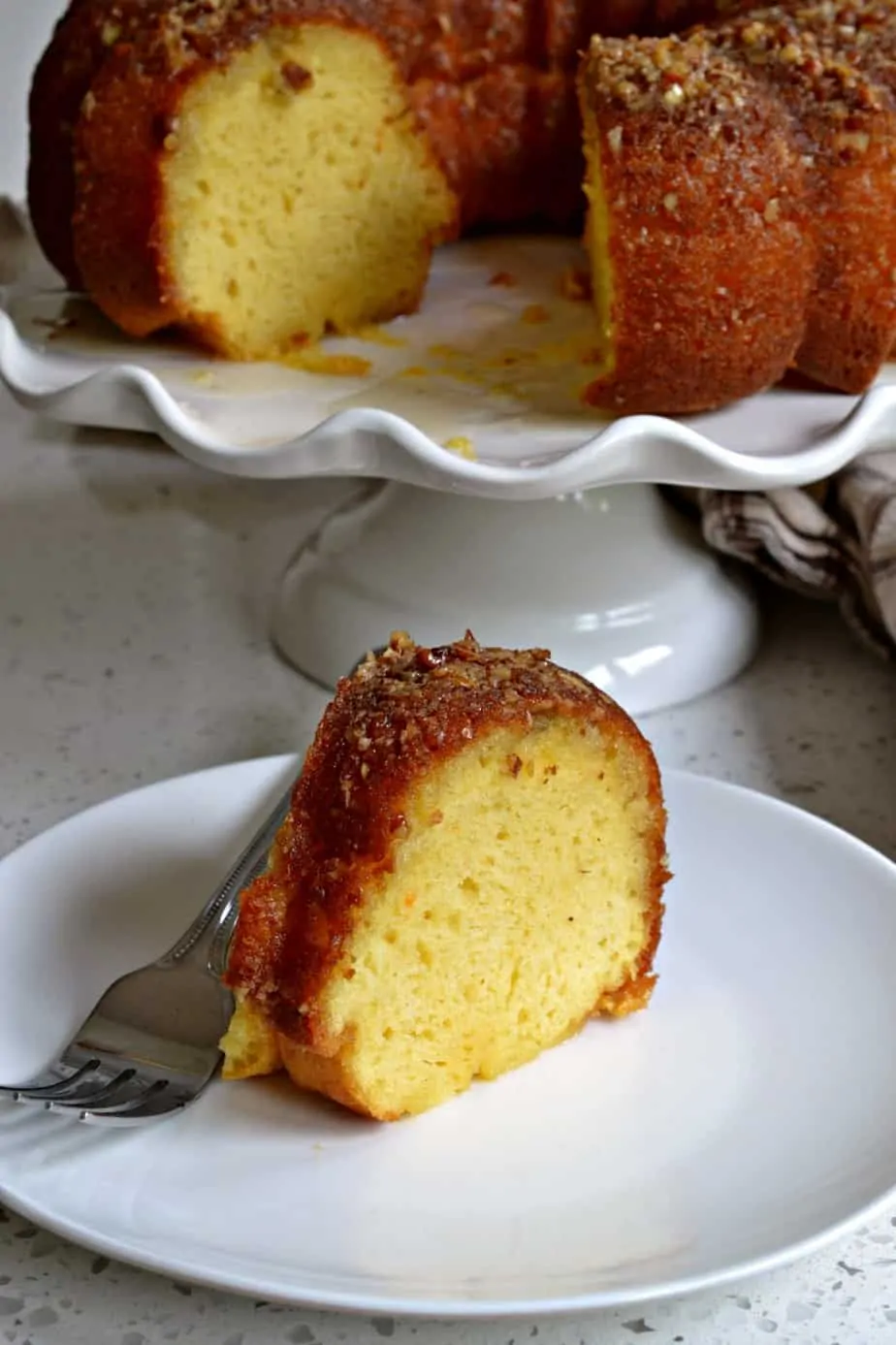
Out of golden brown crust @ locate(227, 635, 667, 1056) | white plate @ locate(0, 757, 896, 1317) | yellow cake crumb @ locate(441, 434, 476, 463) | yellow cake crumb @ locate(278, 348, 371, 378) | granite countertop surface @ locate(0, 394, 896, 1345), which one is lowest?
granite countertop surface @ locate(0, 394, 896, 1345)

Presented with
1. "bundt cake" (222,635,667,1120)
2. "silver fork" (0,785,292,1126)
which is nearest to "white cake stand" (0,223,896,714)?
"bundt cake" (222,635,667,1120)

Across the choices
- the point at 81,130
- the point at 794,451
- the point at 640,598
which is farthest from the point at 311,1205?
the point at 81,130

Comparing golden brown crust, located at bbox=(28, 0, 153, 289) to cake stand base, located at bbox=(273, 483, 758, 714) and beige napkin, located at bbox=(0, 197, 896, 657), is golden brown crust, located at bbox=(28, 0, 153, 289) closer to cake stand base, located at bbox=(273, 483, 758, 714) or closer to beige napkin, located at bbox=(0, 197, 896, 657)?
cake stand base, located at bbox=(273, 483, 758, 714)

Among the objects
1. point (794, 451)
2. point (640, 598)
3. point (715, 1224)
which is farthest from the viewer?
point (640, 598)

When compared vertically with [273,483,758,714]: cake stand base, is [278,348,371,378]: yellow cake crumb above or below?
above

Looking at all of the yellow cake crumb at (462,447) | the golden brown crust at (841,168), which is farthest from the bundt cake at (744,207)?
the yellow cake crumb at (462,447)

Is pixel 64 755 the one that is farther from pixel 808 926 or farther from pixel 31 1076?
pixel 808 926

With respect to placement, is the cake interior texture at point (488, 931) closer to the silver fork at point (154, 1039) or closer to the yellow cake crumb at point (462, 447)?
the silver fork at point (154, 1039)
